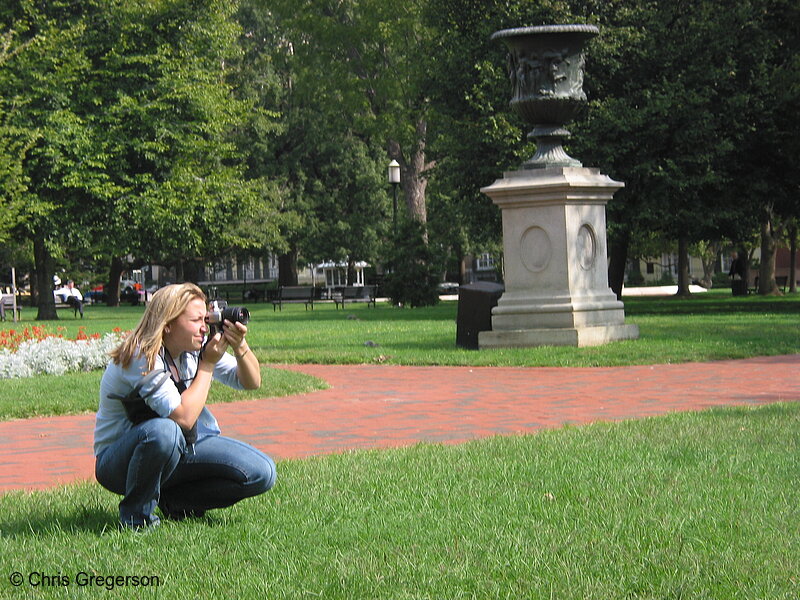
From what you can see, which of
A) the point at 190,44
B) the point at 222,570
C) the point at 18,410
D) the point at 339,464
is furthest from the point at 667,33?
the point at 222,570

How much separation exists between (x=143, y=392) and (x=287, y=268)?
54.8 m

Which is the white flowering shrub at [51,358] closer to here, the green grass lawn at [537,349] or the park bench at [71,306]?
the green grass lawn at [537,349]

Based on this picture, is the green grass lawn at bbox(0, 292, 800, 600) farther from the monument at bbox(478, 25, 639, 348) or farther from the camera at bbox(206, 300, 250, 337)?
the monument at bbox(478, 25, 639, 348)

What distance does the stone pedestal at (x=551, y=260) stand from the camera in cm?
1574

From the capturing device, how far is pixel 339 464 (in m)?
6.70

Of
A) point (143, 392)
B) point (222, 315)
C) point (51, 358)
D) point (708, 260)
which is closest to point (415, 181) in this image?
point (708, 260)

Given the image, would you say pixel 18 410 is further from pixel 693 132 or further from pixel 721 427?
pixel 693 132

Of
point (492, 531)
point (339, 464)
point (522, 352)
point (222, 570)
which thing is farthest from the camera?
point (522, 352)

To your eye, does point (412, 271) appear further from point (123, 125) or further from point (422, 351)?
point (422, 351)

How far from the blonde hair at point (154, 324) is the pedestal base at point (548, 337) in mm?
10958

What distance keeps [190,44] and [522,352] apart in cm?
2342

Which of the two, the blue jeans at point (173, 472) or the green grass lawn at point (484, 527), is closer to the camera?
the green grass lawn at point (484, 527)

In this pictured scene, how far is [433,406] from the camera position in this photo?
10070mm

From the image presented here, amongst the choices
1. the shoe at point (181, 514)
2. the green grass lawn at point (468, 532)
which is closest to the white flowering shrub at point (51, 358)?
the green grass lawn at point (468, 532)
